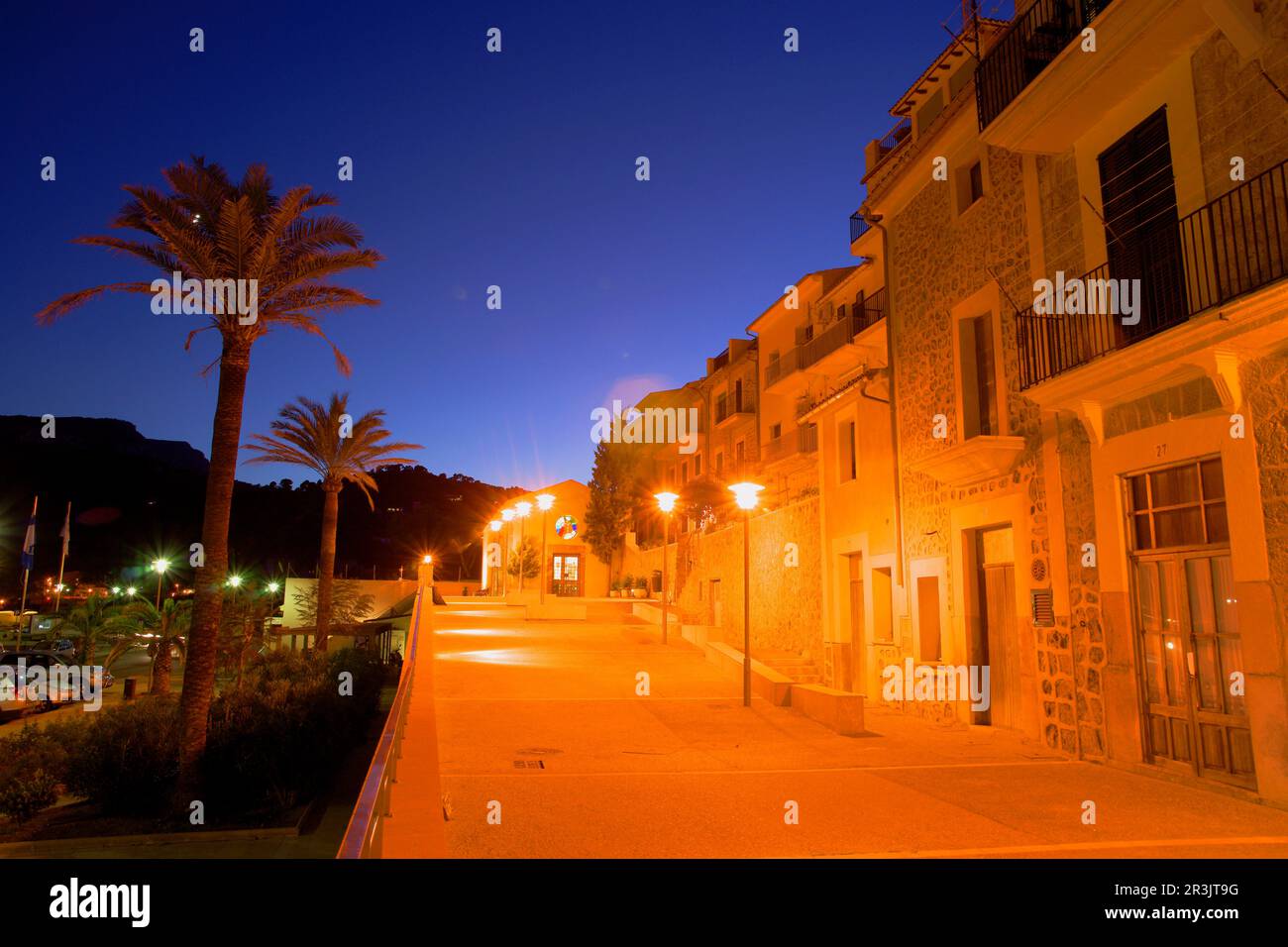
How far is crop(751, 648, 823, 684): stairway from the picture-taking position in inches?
709

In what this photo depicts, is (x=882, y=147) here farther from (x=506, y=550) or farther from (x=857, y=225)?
(x=506, y=550)

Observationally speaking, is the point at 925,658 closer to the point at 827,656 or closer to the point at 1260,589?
the point at 827,656

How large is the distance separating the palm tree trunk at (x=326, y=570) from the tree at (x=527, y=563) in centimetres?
1424

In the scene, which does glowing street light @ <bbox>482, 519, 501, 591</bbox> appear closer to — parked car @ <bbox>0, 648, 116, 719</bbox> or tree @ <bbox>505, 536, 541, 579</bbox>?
tree @ <bbox>505, 536, 541, 579</bbox>

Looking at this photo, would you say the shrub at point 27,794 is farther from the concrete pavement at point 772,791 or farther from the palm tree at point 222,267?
the concrete pavement at point 772,791

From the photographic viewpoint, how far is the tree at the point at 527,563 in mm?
42522

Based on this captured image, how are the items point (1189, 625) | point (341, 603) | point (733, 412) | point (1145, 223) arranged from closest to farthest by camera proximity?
point (1189, 625) → point (1145, 223) → point (733, 412) → point (341, 603)

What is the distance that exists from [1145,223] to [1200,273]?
120 cm

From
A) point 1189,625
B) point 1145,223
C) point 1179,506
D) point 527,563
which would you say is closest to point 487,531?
point 527,563

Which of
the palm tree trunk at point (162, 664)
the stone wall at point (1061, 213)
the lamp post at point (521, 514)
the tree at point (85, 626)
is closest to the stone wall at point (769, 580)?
the lamp post at point (521, 514)

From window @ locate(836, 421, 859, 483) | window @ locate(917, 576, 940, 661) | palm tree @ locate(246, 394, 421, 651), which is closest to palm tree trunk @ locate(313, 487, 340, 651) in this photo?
palm tree @ locate(246, 394, 421, 651)

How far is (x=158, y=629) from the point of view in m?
24.7

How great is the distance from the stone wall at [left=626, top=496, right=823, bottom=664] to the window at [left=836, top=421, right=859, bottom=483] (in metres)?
2.11
